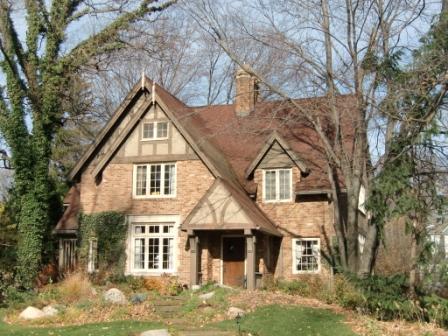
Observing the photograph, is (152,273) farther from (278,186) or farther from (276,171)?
(276,171)

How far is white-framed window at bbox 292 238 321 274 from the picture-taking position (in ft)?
79.7

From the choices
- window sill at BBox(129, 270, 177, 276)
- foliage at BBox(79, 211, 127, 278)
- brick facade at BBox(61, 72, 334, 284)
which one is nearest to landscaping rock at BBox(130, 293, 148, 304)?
brick facade at BBox(61, 72, 334, 284)

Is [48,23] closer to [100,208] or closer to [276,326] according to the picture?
[100,208]

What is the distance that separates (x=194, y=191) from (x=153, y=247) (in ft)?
9.26

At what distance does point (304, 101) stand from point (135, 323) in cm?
1058

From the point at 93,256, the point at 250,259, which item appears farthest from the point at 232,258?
the point at 93,256

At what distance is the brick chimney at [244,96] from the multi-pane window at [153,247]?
7570 mm

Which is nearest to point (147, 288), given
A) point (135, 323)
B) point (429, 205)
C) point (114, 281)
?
point (114, 281)

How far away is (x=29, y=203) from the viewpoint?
81.8 feet

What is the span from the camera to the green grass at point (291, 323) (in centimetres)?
1398

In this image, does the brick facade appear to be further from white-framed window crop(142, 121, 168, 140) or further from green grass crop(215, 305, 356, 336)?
green grass crop(215, 305, 356, 336)

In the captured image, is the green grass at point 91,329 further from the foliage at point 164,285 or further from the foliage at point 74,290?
the foliage at point 164,285

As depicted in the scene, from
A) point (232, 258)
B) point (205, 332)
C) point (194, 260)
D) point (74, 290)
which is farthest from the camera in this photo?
point (232, 258)

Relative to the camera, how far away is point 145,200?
82.4ft
